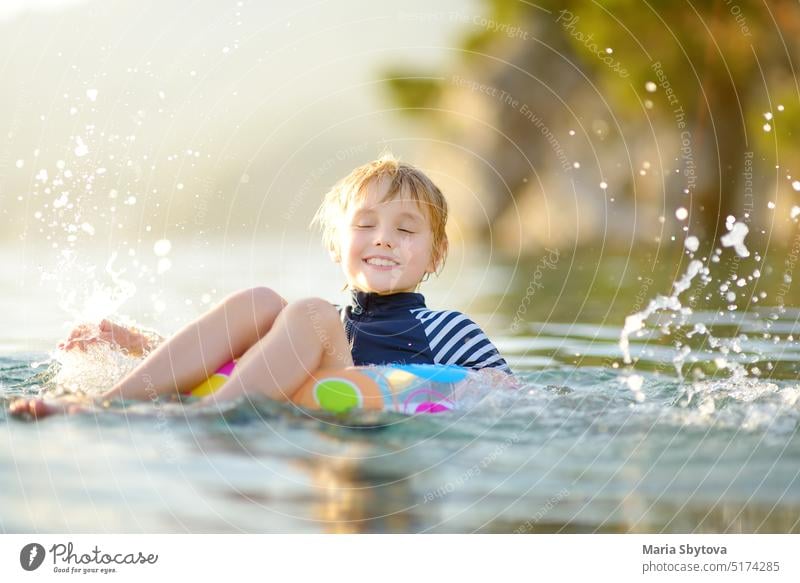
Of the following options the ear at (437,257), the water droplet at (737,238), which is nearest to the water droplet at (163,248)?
the water droplet at (737,238)

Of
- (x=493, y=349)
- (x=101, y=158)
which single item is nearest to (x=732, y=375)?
(x=493, y=349)

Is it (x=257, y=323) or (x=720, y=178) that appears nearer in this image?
(x=257, y=323)

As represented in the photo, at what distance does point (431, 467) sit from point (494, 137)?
32.3 feet

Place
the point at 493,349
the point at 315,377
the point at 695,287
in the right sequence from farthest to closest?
the point at 695,287, the point at 493,349, the point at 315,377

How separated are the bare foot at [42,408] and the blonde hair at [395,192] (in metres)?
1.07

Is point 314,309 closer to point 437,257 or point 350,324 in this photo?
point 350,324

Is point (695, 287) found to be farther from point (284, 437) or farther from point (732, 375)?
point (284, 437)

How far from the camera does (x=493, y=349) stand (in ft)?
10.3

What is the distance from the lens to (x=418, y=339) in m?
3.17

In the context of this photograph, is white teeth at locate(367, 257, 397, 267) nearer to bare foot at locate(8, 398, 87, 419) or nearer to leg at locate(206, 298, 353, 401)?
leg at locate(206, 298, 353, 401)

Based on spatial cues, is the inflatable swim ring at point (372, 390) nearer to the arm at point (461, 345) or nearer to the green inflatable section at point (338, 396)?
the green inflatable section at point (338, 396)
